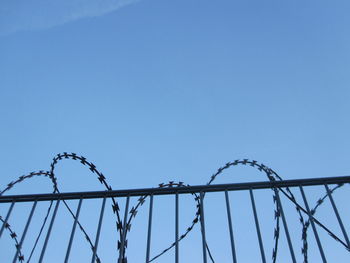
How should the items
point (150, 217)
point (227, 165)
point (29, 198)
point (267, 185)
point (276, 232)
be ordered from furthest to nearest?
point (227, 165)
point (276, 232)
point (29, 198)
point (267, 185)
point (150, 217)

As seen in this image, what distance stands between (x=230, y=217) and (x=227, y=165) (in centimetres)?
196

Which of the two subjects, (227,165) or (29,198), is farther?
(227,165)

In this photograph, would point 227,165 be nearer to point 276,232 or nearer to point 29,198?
point 276,232

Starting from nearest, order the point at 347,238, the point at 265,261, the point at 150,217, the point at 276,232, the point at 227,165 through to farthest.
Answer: the point at 265,261
the point at 347,238
the point at 150,217
the point at 276,232
the point at 227,165

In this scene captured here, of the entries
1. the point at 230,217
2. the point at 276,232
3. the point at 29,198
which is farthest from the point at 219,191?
the point at 29,198

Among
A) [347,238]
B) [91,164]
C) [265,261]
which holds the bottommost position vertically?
[265,261]

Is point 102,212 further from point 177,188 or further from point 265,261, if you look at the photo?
point 265,261

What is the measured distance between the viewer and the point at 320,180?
2.90m

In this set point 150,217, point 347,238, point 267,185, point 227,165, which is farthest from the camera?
point 227,165

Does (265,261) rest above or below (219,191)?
below

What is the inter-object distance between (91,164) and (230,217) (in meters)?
2.25

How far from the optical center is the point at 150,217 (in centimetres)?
269

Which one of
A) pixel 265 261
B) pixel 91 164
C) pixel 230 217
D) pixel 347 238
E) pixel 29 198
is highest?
pixel 91 164

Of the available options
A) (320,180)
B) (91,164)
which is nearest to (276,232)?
(320,180)
